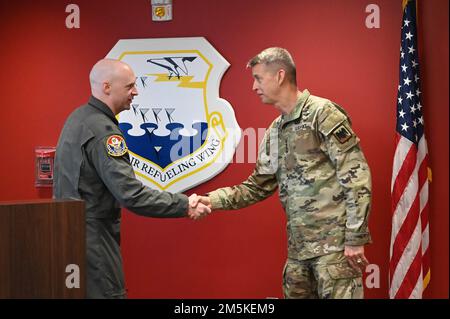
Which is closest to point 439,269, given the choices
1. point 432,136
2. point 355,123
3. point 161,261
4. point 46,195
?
point 432,136

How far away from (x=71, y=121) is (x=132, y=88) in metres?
0.37

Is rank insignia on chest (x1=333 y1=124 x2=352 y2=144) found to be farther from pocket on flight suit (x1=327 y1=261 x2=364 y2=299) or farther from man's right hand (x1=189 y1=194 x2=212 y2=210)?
man's right hand (x1=189 y1=194 x2=212 y2=210)

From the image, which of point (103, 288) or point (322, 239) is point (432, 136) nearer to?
point (322, 239)

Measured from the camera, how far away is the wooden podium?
246 centimetres

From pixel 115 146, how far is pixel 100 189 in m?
0.22

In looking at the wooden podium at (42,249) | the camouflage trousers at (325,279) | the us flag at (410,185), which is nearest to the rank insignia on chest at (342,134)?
the camouflage trousers at (325,279)

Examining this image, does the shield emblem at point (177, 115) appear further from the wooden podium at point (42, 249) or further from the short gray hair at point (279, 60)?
the wooden podium at point (42, 249)

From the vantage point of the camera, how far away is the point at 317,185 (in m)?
3.28

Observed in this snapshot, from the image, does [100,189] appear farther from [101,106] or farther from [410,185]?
[410,185]

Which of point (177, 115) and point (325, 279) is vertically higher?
point (177, 115)

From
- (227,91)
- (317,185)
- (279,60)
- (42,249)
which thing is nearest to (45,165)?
(227,91)

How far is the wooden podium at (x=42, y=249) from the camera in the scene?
8.06 ft

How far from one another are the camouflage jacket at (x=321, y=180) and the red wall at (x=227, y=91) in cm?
93

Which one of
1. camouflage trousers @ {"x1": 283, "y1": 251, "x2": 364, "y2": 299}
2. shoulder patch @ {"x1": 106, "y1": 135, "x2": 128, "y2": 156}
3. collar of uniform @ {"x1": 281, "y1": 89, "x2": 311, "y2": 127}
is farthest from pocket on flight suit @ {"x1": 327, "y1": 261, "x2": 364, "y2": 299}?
shoulder patch @ {"x1": 106, "y1": 135, "x2": 128, "y2": 156}
